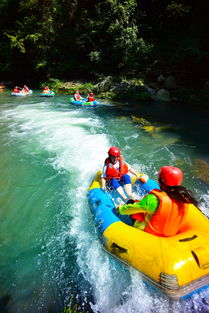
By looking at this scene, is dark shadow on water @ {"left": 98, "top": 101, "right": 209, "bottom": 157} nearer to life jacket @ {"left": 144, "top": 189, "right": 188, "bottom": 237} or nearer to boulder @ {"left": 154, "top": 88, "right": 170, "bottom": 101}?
boulder @ {"left": 154, "top": 88, "right": 170, "bottom": 101}

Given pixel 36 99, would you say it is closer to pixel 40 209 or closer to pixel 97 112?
pixel 97 112

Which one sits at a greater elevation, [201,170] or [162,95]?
[201,170]

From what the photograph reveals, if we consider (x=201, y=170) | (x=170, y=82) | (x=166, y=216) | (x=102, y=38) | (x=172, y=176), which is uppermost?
(x=102, y=38)

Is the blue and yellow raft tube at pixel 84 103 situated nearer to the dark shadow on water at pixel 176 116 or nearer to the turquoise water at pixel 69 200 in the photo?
the dark shadow on water at pixel 176 116

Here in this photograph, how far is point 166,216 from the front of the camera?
2.27 metres

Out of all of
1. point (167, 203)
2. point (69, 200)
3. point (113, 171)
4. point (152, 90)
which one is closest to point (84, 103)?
point (152, 90)

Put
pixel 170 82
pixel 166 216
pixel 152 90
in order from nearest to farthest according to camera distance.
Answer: pixel 166 216, pixel 170 82, pixel 152 90

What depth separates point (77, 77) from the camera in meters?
18.6

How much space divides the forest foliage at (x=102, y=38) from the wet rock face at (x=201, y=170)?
9041 mm

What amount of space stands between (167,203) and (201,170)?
3593 mm

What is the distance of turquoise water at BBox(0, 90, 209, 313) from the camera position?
2.50 m

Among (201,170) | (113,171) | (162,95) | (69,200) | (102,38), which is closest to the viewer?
(113,171)

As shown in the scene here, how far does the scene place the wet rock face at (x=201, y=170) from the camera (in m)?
4.99

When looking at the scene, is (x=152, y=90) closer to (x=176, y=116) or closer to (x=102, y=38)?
(x=176, y=116)
